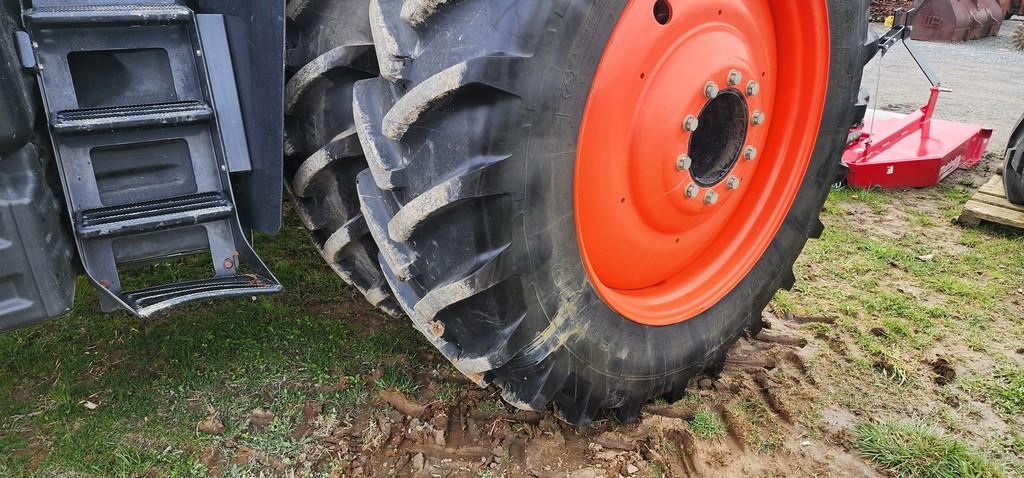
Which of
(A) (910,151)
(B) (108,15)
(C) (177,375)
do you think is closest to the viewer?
(B) (108,15)

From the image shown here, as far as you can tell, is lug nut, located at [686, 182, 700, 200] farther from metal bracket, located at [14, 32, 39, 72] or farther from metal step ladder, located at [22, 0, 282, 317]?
metal bracket, located at [14, 32, 39, 72]

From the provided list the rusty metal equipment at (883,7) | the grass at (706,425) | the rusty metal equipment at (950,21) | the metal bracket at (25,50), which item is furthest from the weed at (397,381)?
the rusty metal equipment at (883,7)

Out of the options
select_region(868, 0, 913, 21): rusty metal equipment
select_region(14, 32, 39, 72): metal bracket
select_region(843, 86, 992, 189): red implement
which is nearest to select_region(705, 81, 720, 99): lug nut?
select_region(14, 32, 39, 72): metal bracket

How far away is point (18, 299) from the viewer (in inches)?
51.0

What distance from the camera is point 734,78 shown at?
1.77 metres

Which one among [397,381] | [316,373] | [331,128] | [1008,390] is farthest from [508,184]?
[1008,390]

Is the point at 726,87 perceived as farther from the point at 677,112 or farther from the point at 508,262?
the point at 508,262

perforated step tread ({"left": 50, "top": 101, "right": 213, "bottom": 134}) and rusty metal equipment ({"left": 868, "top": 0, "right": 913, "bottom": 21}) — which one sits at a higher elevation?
rusty metal equipment ({"left": 868, "top": 0, "right": 913, "bottom": 21})

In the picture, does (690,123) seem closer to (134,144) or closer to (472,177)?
(472,177)

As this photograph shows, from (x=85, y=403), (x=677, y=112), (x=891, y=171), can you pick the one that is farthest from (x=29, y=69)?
(x=891, y=171)

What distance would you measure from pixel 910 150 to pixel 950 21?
291 inches

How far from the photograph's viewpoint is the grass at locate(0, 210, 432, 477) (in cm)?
188

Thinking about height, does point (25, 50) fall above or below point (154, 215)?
above

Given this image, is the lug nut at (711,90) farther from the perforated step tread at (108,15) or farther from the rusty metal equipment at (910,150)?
the rusty metal equipment at (910,150)
